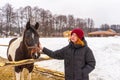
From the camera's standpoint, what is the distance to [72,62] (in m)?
4.21

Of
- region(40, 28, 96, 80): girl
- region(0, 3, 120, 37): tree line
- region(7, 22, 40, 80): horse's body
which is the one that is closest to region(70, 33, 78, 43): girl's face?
region(40, 28, 96, 80): girl

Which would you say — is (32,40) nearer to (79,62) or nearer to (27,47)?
(27,47)

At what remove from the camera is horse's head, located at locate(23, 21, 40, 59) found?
539 cm

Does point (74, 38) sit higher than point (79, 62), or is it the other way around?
point (74, 38)

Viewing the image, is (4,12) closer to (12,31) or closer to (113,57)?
(12,31)

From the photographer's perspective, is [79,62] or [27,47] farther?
[27,47]

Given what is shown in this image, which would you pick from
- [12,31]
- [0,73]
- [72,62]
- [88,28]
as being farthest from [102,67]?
[88,28]

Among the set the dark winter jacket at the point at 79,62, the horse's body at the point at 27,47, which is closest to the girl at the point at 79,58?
the dark winter jacket at the point at 79,62

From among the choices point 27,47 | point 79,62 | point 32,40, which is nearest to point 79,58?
point 79,62

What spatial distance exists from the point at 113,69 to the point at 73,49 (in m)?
5.03

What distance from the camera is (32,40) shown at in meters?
5.46

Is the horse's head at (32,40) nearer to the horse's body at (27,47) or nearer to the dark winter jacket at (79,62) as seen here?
the horse's body at (27,47)

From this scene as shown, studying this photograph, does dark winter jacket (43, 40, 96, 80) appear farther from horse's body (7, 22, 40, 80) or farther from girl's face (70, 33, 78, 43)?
horse's body (7, 22, 40, 80)

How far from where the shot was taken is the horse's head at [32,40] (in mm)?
5391
